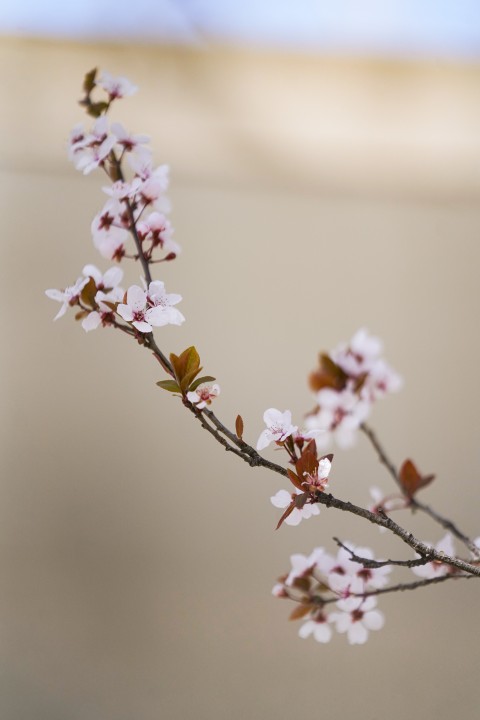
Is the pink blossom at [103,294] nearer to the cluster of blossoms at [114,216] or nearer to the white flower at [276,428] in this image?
the cluster of blossoms at [114,216]

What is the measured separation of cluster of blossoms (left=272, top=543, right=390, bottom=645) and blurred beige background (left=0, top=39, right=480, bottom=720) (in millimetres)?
932

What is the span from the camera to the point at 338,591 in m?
0.54

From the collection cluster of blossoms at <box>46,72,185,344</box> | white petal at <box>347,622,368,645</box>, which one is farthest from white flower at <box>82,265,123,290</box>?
white petal at <box>347,622,368,645</box>

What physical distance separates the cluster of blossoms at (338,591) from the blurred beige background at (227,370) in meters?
0.93

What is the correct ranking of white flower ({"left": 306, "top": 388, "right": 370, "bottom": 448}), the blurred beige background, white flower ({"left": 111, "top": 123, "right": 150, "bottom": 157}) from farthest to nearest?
the blurred beige background → white flower ({"left": 111, "top": 123, "right": 150, "bottom": 157}) → white flower ({"left": 306, "top": 388, "right": 370, "bottom": 448})

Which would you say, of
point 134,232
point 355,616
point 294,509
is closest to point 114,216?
point 134,232

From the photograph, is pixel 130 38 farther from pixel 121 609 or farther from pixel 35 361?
pixel 121 609

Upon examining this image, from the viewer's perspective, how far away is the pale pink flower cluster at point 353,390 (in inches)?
12.1

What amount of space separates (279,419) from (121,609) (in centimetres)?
125

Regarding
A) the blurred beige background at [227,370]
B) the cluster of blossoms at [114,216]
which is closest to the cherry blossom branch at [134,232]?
the cluster of blossoms at [114,216]

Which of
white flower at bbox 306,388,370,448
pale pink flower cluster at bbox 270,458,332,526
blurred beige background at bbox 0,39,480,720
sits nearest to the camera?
white flower at bbox 306,388,370,448

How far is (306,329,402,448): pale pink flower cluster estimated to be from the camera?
306 mm

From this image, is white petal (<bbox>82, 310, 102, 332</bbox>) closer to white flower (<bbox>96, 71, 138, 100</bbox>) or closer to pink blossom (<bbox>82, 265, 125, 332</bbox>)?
pink blossom (<bbox>82, 265, 125, 332</bbox>)

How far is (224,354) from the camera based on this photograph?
1.59 metres
